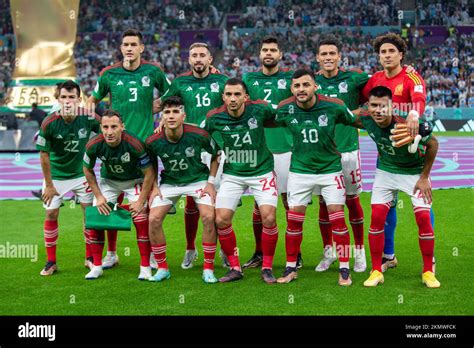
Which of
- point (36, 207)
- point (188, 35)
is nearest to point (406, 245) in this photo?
point (36, 207)

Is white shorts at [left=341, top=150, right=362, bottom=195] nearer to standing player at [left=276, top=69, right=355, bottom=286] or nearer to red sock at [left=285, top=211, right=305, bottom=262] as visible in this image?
standing player at [left=276, top=69, right=355, bottom=286]

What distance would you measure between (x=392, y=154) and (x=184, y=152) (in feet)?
6.47

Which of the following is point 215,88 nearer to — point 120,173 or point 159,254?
point 120,173

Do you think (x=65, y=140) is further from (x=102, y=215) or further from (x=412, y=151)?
(x=412, y=151)

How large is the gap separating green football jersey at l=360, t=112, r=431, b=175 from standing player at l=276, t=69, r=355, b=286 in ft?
0.73

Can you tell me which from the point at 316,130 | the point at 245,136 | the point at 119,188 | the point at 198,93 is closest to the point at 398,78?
the point at 316,130

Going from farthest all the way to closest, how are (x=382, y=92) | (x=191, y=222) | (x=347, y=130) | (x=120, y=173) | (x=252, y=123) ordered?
(x=191, y=222)
(x=347, y=130)
(x=120, y=173)
(x=252, y=123)
(x=382, y=92)

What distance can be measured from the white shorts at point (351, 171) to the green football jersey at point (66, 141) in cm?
258

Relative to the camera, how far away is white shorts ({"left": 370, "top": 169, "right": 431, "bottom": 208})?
6.92 meters

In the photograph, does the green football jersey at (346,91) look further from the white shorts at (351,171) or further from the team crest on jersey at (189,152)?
the team crest on jersey at (189,152)

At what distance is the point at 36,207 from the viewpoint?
12242mm

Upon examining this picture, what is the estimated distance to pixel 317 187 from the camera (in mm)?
7203

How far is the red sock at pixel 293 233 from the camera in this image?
714cm
